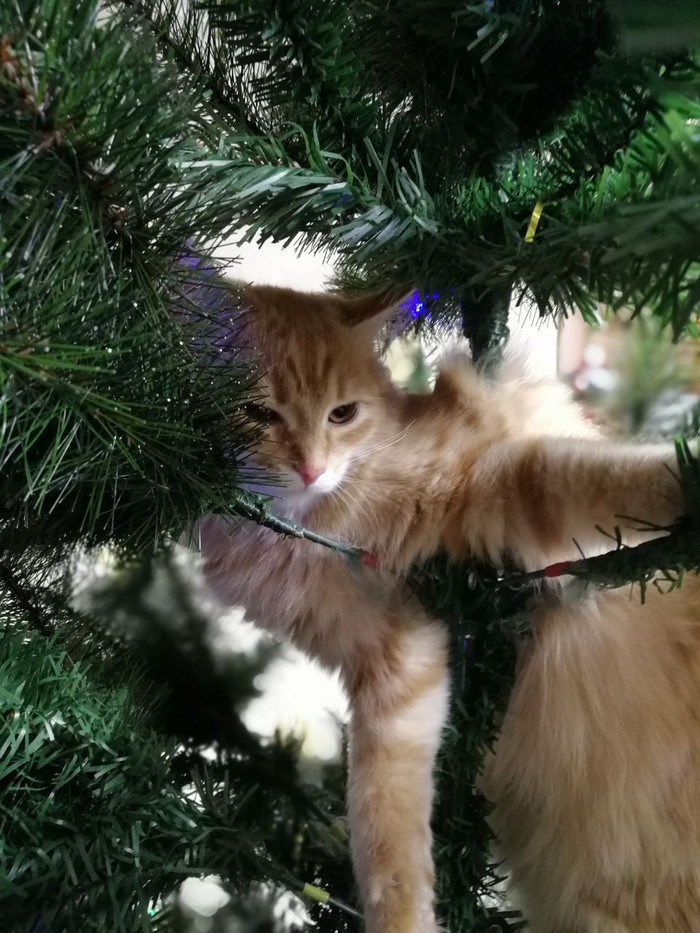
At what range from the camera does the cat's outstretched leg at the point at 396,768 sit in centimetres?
71

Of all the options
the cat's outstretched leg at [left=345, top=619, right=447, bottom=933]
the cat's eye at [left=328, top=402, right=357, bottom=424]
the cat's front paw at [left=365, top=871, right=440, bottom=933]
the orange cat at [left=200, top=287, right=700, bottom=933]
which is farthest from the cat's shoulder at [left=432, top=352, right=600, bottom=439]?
the cat's front paw at [left=365, top=871, right=440, bottom=933]

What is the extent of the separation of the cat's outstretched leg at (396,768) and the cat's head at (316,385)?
223mm

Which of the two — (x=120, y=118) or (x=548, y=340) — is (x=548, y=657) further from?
(x=548, y=340)

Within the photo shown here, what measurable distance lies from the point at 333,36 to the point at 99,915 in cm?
70

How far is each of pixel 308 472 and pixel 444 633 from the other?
246mm

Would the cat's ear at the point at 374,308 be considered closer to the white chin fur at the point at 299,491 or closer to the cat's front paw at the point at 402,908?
the white chin fur at the point at 299,491

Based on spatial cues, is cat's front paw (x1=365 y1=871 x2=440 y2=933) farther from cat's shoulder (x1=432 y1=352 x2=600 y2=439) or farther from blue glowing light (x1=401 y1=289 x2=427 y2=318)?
blue glowing light (x1=401 y1=289 x2=427 y2=318)

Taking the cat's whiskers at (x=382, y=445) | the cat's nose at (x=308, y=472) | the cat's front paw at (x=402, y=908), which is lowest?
the cat's front paw at (x=402, y=908)

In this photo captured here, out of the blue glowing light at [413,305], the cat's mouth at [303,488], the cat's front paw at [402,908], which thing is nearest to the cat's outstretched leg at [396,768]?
the cat's front paw at [402,908]

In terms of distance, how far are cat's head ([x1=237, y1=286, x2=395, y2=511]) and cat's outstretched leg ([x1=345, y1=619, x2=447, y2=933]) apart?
8.8 inches

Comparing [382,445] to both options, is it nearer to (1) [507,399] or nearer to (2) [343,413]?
(2) [343,413]

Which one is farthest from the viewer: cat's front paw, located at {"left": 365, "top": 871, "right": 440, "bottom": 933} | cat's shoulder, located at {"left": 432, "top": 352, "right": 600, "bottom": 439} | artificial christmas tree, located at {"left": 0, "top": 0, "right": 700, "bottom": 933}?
cat's shoulder, located at {"left": 432, "top": 352, "right": 600, "bottom": 439}

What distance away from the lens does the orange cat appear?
0.70 m

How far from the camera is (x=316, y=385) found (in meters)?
0.82
